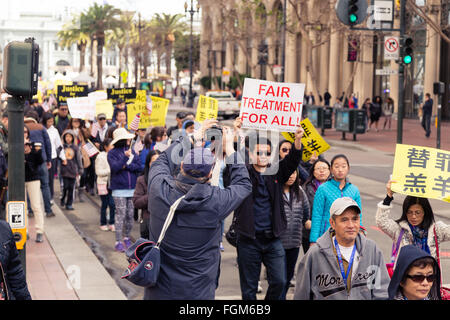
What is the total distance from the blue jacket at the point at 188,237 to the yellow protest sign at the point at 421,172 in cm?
189

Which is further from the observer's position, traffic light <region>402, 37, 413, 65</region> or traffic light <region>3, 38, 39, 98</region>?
traffic light <region>402, 37, 413, 65</region>

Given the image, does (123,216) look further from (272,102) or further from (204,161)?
(204,161)

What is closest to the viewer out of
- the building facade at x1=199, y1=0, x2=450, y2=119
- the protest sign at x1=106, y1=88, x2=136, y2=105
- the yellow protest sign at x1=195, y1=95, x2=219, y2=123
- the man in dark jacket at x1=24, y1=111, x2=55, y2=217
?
the yellow protest sign at x1=195, y1=95, x2=219, y2=123

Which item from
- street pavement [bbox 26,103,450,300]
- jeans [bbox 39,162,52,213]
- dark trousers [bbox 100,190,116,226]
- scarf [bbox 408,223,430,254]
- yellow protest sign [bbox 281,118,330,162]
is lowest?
street pavement [bbox 26,103,450,300]

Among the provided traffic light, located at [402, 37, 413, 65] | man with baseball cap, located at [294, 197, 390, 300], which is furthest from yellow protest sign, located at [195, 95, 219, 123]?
traffic light, located at [402, 37, 413, 65]

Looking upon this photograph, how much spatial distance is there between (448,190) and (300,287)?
227cm

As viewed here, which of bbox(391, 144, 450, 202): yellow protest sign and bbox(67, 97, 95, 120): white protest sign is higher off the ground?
bbox(67, 97, 95, 120): white protest sign

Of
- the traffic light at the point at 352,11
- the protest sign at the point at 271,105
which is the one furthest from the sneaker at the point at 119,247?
the traffic light at the point at 352,11

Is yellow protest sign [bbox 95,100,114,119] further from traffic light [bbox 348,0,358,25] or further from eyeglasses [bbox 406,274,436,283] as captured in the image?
eyeglasses [bbox 406,274,436,283]

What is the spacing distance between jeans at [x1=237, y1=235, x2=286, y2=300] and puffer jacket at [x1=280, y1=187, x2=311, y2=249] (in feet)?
1.06

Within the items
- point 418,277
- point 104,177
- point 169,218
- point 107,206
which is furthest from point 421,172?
point 107,206

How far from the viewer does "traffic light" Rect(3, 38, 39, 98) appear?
6.77 metres

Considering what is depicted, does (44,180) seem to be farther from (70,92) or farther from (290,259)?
(70,92)
